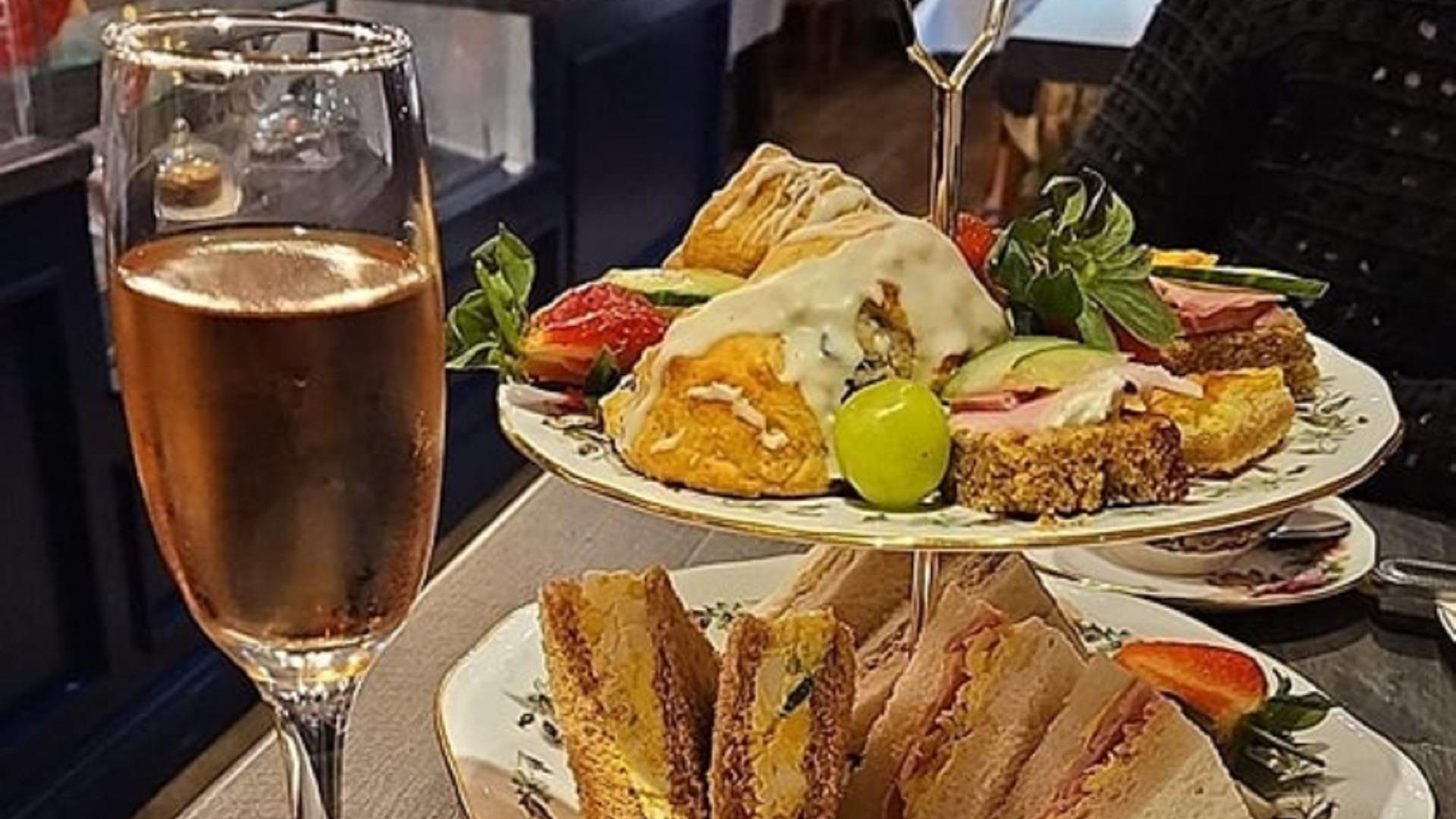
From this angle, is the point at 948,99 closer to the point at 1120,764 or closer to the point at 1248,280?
the point at 1248,280

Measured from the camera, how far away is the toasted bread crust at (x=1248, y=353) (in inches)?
32.4

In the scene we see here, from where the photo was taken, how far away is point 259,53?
1.99ft

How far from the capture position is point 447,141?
289cm

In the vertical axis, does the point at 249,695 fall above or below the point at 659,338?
below

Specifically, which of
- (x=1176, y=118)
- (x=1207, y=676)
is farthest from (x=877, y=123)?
(x=1207, y=676)

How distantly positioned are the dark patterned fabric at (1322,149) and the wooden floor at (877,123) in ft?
10.6

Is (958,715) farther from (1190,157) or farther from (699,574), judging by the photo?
(1190,157)

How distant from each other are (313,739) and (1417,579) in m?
0.73

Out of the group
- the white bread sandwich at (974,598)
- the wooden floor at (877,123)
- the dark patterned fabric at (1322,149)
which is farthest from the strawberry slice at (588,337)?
the wooden floor at (877,123)

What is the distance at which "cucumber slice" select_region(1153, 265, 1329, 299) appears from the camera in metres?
0.85


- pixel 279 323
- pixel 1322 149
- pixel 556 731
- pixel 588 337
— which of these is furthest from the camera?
pixel 1322 149

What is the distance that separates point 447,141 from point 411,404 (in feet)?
7.66

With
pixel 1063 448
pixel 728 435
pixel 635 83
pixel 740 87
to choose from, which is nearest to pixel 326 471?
pixel 728 435

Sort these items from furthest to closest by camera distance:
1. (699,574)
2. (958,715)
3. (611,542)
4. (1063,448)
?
(611,542) < (699,574) < (958,715) < (1063,448)
